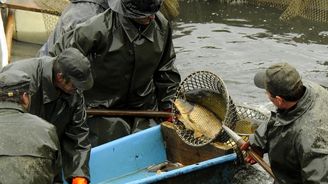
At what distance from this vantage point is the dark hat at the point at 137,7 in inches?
243

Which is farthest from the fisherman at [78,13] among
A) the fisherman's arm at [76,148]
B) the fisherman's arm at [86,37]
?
the fisherman's arm at [76,148]

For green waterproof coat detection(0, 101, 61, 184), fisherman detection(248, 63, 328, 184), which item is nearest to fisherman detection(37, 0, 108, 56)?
fisherman detection(248, 63, 328, 184)

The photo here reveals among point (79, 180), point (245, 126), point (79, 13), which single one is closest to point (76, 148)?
point (79, 180)

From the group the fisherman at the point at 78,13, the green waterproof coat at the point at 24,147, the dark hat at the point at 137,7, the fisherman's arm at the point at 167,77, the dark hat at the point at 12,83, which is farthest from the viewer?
the fisherman at the point at 78,13

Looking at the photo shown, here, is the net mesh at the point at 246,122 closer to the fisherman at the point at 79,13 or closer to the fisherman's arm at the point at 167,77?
the fisherman's arm at the point at 167,77

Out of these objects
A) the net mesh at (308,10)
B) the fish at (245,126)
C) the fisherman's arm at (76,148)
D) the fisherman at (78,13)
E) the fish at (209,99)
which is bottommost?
the net mesh at (308,10)

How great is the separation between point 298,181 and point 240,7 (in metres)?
10.9

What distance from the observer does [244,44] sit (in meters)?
12.9

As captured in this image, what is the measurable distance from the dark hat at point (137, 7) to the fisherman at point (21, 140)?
7.23 ft

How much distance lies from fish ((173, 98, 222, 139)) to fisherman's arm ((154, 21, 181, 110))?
0.79 feet

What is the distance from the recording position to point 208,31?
13.9 m

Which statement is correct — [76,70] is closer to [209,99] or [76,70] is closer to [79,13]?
[209,99]

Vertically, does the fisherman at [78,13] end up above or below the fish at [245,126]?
above

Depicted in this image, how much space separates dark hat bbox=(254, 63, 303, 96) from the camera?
4.75 metres
